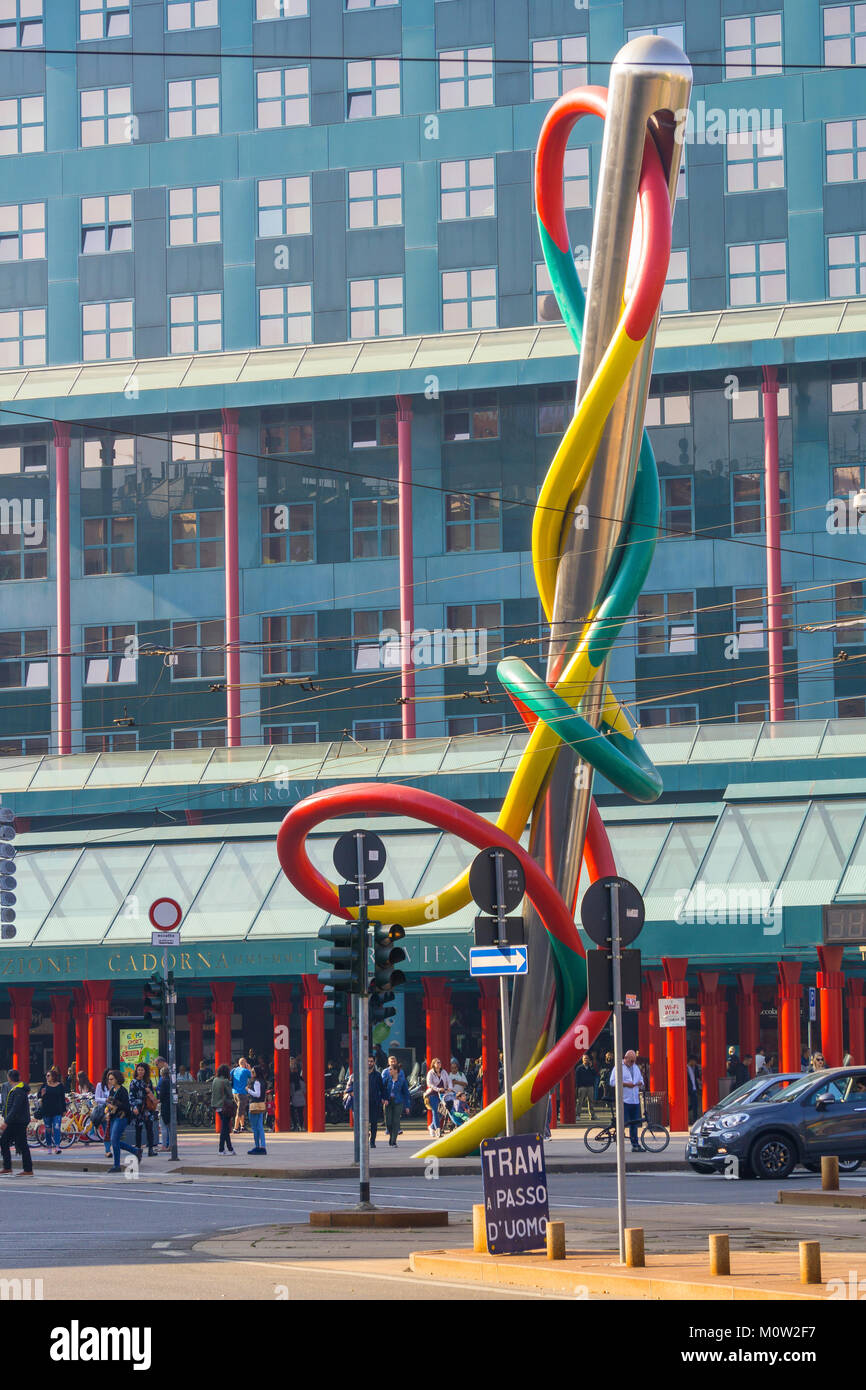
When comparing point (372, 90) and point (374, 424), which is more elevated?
point (372, 90)

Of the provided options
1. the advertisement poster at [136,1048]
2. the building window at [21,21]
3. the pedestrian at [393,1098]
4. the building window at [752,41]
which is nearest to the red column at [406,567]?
the advertisement poster at [136,1048]

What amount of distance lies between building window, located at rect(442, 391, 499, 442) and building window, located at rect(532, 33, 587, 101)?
908 centimetres

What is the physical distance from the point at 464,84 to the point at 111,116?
423 inches

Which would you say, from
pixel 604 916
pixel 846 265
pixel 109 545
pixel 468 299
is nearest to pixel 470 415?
pixel 468 299

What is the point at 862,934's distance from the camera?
38938mm

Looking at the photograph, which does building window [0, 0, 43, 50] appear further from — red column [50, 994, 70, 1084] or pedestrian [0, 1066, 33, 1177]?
pedestrian [0, 1066, 33, 1177]

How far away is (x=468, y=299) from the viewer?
60719 millimetres

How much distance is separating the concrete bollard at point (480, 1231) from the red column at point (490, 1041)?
80.6 ft

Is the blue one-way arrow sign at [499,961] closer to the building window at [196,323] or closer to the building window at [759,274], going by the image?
the building window at [759,274]

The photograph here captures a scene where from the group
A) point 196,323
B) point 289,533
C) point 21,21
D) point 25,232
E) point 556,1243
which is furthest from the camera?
point 21,21

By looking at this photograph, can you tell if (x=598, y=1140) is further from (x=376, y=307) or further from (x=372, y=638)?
(x=376, y=307)

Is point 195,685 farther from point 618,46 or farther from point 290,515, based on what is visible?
point 618,46

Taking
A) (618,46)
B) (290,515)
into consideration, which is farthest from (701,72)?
(290,515)
